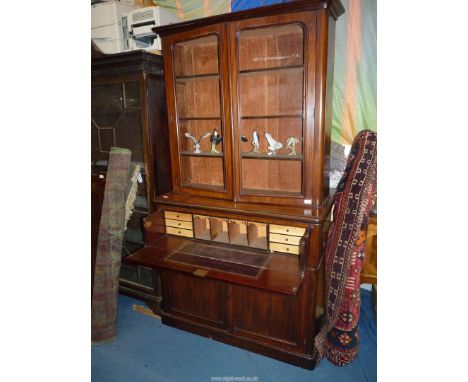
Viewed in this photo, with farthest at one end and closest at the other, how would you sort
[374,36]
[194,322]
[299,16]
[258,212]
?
1. [194,322]
2. [374,36]
3. [258,212]
4. [299,16]

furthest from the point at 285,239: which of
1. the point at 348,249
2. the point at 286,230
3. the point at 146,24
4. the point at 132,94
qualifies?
the point at 146,24

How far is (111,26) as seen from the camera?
2223 mm

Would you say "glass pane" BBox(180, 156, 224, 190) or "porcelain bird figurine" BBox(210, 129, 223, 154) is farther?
"glass pane" BBox(180, 156, 224, 190)

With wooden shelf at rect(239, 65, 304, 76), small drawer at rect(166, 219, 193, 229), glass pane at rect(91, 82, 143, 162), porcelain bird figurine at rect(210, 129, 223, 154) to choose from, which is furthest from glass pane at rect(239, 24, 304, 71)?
small drawer at rect(166, 219, 193, 229)

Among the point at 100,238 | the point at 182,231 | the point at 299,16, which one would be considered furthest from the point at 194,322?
the point at 299,16

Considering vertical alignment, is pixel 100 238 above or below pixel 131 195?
below

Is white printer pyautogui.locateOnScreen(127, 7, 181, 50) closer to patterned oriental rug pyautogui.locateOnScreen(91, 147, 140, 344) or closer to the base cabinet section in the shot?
patterned oriental rug pyautogui.locateOnScreen(91, 147, 140, 344)

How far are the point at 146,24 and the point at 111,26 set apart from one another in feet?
0.97

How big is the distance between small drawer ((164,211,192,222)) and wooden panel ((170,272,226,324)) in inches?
14.8

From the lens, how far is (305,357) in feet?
6.07

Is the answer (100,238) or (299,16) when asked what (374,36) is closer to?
(299,16)

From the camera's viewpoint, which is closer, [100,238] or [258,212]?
[258,212]

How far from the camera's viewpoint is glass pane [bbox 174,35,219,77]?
195 cm

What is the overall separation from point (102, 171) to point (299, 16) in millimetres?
1801
